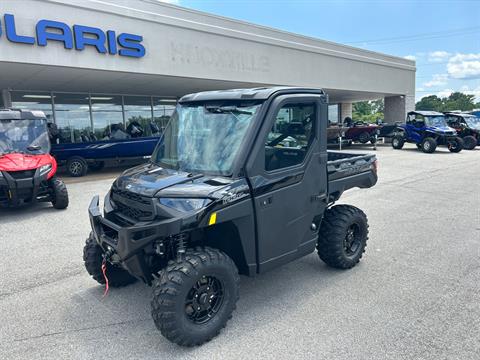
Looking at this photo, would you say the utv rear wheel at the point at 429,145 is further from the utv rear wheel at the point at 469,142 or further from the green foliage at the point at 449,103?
the green foliage at the point at 449,103

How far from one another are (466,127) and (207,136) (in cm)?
2211

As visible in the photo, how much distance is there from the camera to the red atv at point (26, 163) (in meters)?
7.31

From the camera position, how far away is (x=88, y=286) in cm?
414

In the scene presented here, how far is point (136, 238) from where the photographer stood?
2.83 m

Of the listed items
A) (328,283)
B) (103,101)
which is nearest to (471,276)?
(328,283)

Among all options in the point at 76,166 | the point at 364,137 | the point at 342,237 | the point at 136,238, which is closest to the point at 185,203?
the point at 136,238

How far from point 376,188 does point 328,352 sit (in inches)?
294

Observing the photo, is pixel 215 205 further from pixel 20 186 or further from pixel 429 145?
pixel 429 145

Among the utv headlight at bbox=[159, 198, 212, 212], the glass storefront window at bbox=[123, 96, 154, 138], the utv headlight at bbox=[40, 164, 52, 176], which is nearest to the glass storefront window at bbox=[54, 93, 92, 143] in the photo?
the glass storefront window at bbox=[123, 96, 154, 138]

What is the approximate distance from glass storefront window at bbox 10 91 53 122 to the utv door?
14417 mm

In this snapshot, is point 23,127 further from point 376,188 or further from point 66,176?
point 376,188

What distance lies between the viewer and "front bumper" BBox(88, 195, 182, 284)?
278 centimetres

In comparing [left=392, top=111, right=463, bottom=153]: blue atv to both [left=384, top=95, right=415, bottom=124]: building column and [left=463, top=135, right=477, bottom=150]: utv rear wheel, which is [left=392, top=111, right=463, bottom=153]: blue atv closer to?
[left=463, top=135, right=477, bottom=150]: utv rear wheel

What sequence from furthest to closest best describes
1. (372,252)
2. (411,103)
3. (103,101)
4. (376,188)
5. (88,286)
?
1. (411,103)
2. (103,101)
3. (376,188)
4. (372,252)
5. (88,286)
